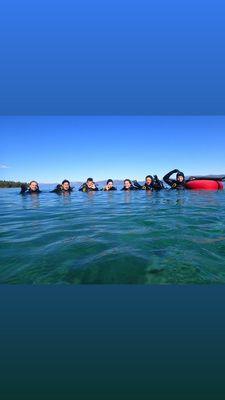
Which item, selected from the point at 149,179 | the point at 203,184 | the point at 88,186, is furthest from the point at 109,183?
the point at 203,184

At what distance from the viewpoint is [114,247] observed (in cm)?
612

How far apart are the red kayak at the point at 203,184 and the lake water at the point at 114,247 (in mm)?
6390

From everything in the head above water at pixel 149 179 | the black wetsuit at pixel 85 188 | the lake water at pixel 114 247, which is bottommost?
the lake water at pixel 114 247

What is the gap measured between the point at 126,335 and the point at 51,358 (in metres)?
0.68

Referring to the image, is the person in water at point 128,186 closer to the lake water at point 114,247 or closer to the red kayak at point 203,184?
the red kayak at point 203,184

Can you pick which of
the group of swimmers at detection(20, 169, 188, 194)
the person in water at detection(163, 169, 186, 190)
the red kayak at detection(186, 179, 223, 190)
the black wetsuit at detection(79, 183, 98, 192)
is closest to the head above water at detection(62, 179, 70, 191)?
the group of swimmers at detection(20, 169, 188, 194)

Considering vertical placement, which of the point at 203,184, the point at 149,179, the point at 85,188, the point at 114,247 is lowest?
the point at 114,247

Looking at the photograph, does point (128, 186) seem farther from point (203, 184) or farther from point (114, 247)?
point (114, 247)

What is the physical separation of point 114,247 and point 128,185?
1207 centimetres

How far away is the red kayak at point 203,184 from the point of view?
16516mm

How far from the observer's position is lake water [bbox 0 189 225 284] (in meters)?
4.79

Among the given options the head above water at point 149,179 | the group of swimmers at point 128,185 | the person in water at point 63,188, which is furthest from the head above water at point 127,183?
the person in water at point 63,188

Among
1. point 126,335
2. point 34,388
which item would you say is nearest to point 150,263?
point 126,335
